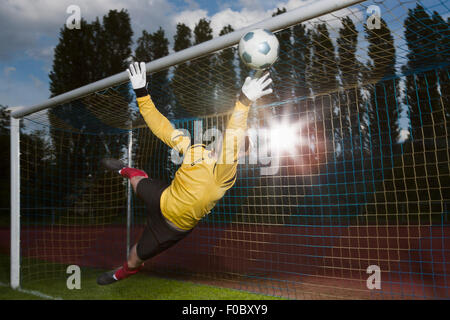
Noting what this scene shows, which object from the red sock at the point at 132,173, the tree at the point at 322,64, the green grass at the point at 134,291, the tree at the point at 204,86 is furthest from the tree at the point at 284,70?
the green grass at the point at 134,291

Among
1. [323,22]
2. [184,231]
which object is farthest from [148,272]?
[323,22]

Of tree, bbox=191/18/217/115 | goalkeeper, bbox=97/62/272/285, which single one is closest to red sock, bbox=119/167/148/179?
goalkeeper, bbox=97/62/272/285

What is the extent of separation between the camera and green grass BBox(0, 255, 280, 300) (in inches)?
181

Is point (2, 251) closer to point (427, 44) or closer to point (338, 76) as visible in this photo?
point (338, 76)

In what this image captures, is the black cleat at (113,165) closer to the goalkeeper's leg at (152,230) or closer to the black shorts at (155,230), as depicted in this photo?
the goalkeeper's leg at (152,230)

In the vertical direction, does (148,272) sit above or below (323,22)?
below

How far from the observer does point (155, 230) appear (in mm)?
2826

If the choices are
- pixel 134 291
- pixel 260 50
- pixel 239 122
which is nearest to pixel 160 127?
pixel 239 122

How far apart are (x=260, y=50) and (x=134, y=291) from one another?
399cm

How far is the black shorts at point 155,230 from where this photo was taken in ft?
9.15

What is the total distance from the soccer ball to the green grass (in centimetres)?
332

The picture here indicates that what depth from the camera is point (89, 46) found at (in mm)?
19609

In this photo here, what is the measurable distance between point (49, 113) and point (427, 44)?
208 inches

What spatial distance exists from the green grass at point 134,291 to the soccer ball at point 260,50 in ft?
10.9
